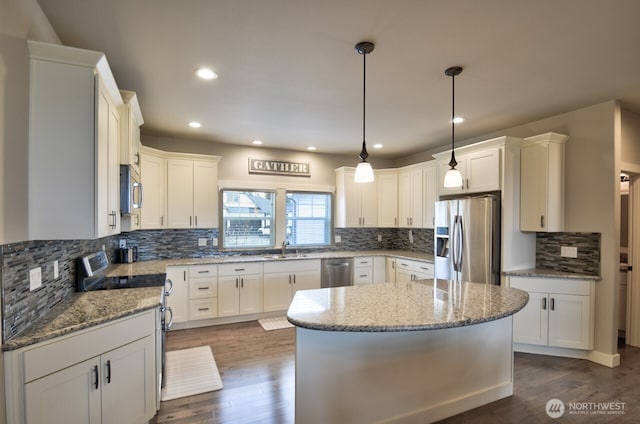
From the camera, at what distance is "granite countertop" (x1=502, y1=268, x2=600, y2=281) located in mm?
3256

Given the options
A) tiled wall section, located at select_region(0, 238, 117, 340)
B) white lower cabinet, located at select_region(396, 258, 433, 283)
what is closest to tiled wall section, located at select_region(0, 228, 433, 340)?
tiled wall section, located at select_region(0, 238, 117, 340)

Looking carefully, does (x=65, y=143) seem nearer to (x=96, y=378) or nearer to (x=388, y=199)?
(x=96, y=378)

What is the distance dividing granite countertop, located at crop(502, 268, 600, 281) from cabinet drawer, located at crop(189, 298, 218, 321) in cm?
367

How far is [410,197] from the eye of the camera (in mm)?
5312

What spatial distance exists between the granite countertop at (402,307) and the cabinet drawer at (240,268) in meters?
2.30

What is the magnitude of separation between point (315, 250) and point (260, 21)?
161 inches

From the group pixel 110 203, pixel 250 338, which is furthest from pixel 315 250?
pixel 110 203

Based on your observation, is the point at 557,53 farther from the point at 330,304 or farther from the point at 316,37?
the point at 330,304

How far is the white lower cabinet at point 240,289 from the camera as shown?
4.35 meters

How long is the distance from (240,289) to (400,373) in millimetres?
2857

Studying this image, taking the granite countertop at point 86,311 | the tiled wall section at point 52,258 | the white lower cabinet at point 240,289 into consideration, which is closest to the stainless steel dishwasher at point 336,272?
the white lower cabinet at point 240,289

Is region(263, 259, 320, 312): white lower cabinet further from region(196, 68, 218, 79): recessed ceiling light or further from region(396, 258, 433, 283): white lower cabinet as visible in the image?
region(196, 68, 218, 79): recessed ceiling light

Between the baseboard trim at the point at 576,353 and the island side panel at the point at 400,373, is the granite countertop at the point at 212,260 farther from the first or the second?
the island side panel at the point at 400,373

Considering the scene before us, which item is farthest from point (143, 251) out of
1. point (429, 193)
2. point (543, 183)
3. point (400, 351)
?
point (543, 183)
